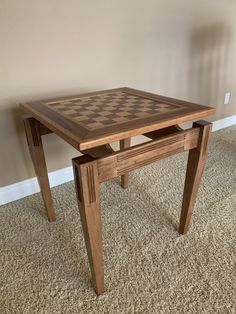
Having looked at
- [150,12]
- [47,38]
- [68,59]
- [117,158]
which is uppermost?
[150,12]

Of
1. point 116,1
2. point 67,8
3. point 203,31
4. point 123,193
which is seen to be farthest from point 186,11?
point 123,193

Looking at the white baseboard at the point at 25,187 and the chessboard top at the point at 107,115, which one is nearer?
the chessboard top at the point at 107,115

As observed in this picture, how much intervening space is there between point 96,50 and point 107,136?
92 centimetres

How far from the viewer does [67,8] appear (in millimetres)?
1288

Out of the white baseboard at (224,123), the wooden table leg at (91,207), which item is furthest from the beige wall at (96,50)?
the wooden table leg at (91,207)

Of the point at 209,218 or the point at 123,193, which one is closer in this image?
the point at 209,218

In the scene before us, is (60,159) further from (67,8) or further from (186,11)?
(186,11)

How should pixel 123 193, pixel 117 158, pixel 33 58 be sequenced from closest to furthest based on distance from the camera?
1. pixel 117 158
2. pixel 33 58
3. pixel 123 193

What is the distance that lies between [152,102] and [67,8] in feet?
2.34

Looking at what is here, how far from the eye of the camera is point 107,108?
1.01 m

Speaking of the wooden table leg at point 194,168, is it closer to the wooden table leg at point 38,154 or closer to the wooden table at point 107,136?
the wooden table at point 107,136

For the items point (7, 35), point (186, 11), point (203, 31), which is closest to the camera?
point (7, 35)

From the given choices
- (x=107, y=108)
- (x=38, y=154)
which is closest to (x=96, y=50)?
(x=107, y=108)

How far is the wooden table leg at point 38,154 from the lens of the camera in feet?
3.54
